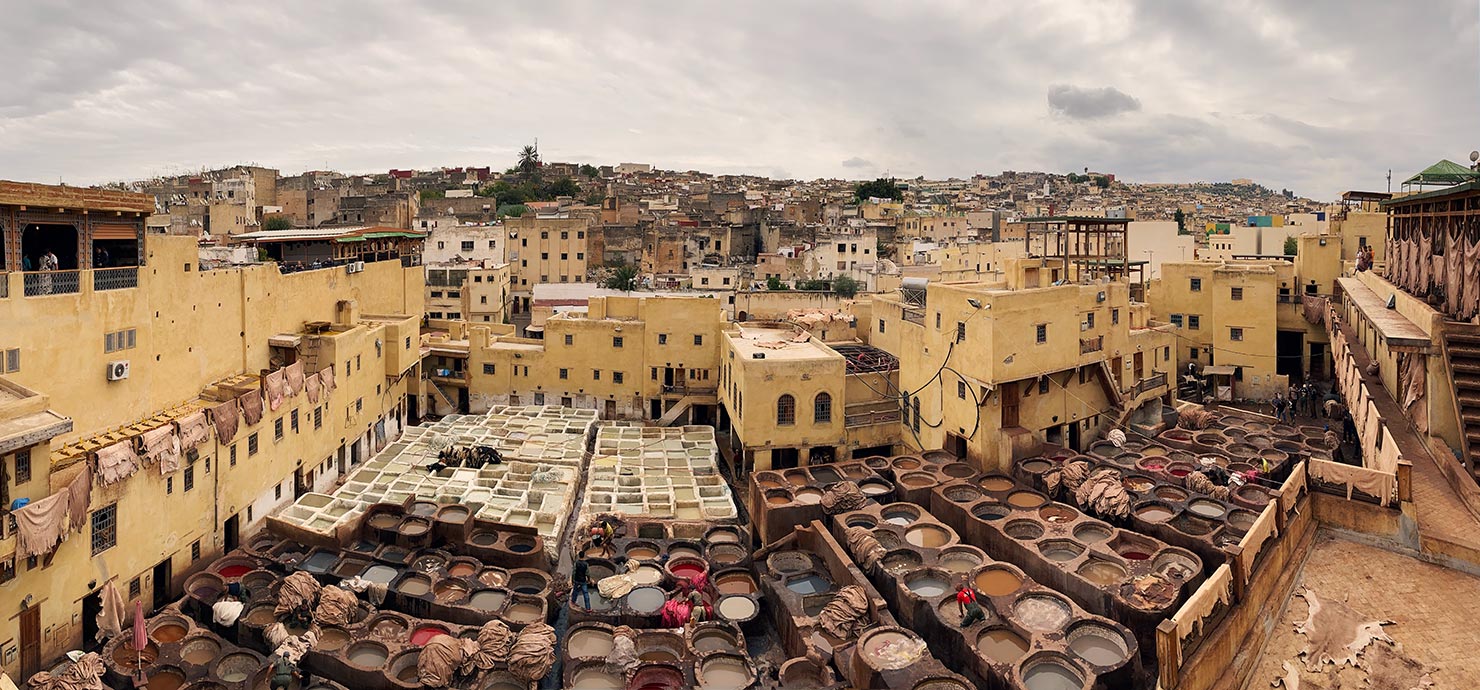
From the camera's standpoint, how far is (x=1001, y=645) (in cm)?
1517

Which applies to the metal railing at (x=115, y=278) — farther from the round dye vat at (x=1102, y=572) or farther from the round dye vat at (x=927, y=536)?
the round dye vat at (x=1102, y=572)

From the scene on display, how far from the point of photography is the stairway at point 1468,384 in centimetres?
1533

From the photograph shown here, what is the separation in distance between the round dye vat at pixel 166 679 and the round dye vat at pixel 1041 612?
1474 centimetres

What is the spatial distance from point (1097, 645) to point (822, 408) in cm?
1236

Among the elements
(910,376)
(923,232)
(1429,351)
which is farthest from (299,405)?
(923,232)

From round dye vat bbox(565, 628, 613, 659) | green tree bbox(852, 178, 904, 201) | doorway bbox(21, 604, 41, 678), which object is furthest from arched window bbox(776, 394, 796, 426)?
green tree bbox(852, 178, 904, 201)

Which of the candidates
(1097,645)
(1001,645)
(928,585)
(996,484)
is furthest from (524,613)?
(996,484)

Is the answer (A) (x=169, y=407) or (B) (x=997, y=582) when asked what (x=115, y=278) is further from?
(B) (x=997, y=582)

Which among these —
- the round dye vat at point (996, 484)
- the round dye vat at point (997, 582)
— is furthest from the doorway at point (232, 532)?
the round dye vat at point (996, 484)

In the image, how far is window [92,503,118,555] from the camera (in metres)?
15.8

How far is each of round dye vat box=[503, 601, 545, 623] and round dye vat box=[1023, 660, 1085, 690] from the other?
9521 mm

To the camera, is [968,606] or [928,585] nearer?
[968,606]

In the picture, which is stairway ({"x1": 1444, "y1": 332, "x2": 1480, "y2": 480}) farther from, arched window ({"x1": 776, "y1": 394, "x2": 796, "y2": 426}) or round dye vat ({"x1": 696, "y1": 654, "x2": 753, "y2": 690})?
arched window ({"x1": 776, "y1": 394, "x2": 796, "y2": 426})

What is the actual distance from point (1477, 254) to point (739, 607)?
17.0m
